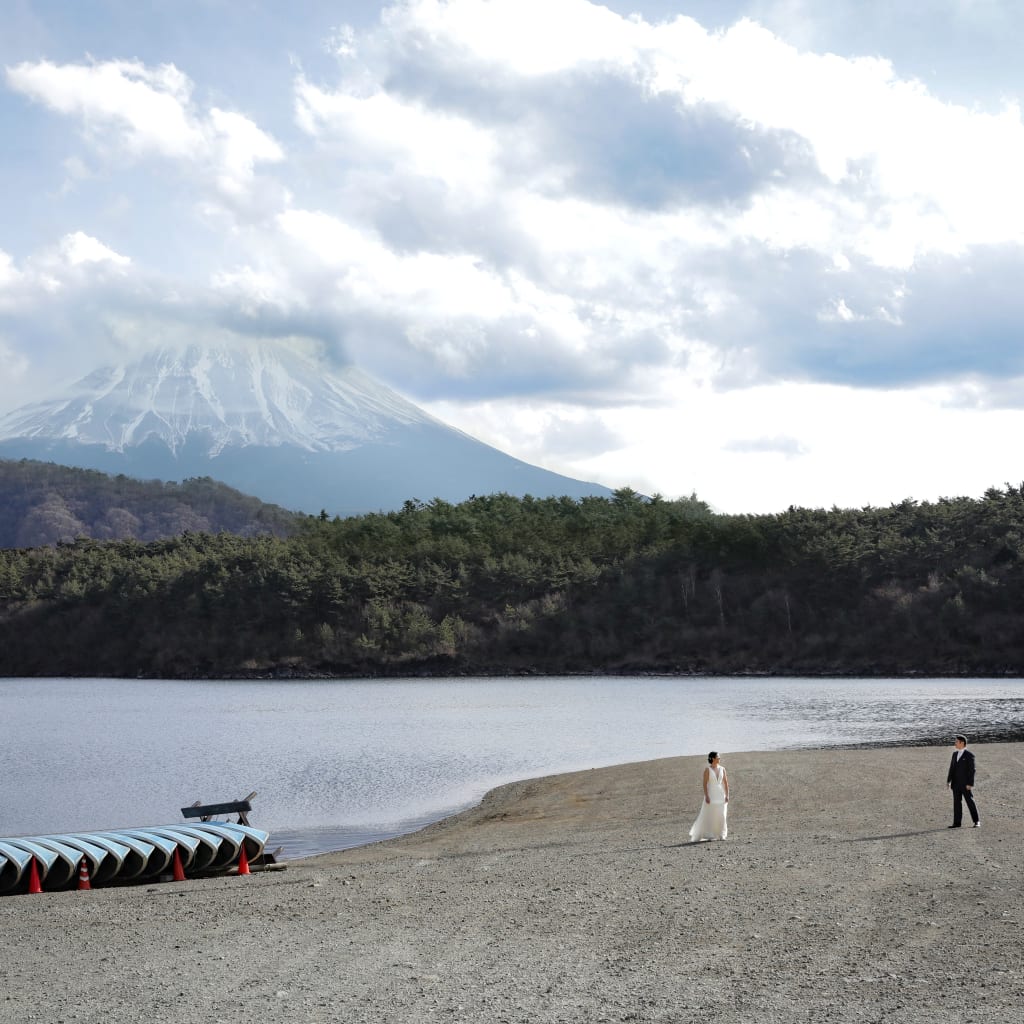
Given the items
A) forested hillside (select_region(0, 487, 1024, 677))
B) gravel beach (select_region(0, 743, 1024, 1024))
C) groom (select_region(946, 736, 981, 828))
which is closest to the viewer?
gravel beach (select_region(0, 743, 1024, 1024))

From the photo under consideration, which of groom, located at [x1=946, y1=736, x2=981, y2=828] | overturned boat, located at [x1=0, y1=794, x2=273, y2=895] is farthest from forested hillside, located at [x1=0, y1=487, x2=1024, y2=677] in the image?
overturned boat, located at [x1=0, y1=794, x2=273, y2=895]

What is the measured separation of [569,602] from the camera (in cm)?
11662

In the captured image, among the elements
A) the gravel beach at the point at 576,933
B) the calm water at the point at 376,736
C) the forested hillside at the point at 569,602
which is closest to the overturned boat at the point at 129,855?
the gravel beach at the point at 576,933

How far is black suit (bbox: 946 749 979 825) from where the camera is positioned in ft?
66.0

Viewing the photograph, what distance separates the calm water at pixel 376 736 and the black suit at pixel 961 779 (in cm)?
1233

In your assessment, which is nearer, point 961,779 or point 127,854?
point 961,779

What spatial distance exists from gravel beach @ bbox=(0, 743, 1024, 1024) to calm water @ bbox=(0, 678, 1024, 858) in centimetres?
825

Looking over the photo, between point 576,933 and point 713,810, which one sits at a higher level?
point 713,810

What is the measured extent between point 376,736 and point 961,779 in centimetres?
3383

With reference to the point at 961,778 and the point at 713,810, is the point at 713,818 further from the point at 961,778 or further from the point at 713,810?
the point at 961,778

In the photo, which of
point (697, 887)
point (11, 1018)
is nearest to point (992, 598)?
point (697, 887)

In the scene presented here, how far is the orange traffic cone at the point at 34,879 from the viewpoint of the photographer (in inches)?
792

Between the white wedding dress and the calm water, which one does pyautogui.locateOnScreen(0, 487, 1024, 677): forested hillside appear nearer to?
the calm water

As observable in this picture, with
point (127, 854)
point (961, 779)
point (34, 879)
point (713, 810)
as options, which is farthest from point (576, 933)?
point (34, 879)
